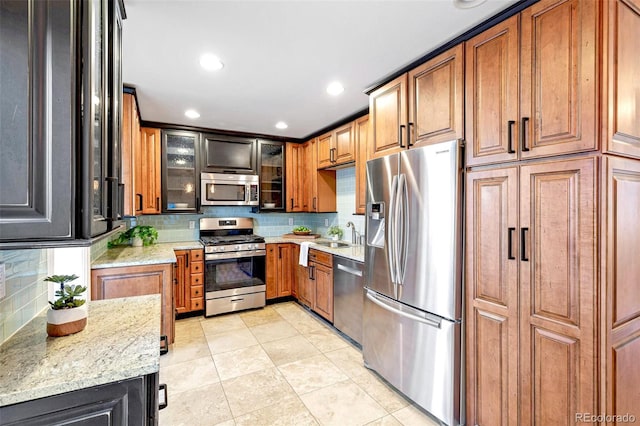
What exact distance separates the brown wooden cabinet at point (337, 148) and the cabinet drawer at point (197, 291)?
2.21 metres

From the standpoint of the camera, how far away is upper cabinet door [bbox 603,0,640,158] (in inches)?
51.5

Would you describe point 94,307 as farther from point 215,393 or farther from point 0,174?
point 215,393

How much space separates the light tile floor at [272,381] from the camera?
6.68 feet

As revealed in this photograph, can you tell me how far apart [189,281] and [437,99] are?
3.34 meters

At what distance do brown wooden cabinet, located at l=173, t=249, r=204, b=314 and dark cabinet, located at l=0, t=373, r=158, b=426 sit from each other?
2788mm

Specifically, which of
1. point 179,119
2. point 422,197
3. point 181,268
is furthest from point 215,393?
point 179,119

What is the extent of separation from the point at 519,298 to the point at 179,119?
373cm

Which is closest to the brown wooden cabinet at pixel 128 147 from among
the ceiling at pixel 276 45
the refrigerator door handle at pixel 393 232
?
the ceiling at pixel 276 45

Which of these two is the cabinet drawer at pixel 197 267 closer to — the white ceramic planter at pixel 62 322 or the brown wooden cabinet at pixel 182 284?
the brown wooden cabinet at pixel 182 284

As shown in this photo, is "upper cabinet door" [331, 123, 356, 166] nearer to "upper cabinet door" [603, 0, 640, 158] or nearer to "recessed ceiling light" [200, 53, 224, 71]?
"recessed ceiling light" [200, 53, 224, 71]

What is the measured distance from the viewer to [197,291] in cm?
378

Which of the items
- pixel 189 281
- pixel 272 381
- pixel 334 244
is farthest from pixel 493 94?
pixel 189 281

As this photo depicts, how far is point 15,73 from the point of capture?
793 millimetres

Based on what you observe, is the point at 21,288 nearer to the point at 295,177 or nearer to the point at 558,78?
the point at 558,78
